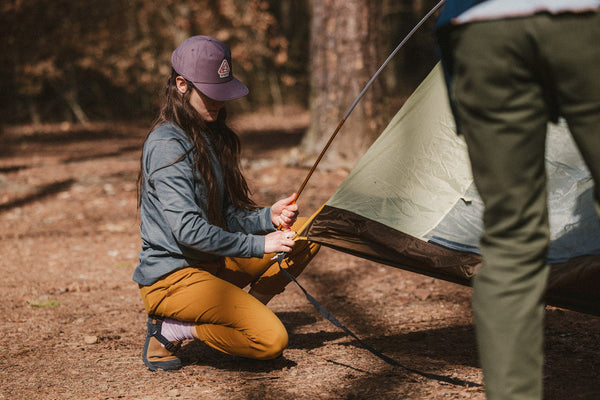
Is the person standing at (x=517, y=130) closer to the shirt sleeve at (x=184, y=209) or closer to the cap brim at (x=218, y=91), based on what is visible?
the shirt sleeve at (x=184, y=209)

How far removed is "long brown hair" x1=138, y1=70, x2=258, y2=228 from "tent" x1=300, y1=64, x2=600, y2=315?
41 cm

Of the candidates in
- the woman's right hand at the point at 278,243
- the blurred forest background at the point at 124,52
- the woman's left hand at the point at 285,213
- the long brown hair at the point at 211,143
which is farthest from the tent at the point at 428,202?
the blurred forest background at the point at 124,52

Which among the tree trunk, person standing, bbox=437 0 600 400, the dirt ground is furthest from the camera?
the tree trunk

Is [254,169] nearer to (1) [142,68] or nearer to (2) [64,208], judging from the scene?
(2) [64,208]

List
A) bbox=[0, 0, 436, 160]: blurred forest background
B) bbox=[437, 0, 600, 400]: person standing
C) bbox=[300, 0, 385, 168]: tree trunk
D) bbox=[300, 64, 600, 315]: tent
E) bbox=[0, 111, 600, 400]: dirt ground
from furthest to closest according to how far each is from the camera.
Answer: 1. bbox=[0, 0, 436, 160]: blurred forest background
2. bbox=[300, 0, 385, 168]: tree trunk
3. bbox=[300, 64, 600, 315]: tent
4. bbox=[0, 111, 600, 400]: dirt ground
5. bbox=[437, 0, 600, 400]: person standing

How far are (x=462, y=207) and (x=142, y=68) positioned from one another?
12.8 metres

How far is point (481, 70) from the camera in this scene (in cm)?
166

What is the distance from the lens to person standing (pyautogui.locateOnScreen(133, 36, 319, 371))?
287 centimetres

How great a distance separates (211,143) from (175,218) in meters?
0.47

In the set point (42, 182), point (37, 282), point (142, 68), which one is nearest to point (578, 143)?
point (37, 282)

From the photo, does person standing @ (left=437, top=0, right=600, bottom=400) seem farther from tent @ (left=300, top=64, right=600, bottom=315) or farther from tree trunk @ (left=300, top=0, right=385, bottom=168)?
tree trunk @ (left=300, top=0, right=385, bottom=168)

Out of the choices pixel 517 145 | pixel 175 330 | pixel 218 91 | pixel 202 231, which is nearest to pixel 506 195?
pixel 517 145

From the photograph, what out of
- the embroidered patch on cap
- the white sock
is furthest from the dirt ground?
the embroidered patch on cap

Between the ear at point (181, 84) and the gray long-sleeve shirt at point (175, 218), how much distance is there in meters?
0.16
